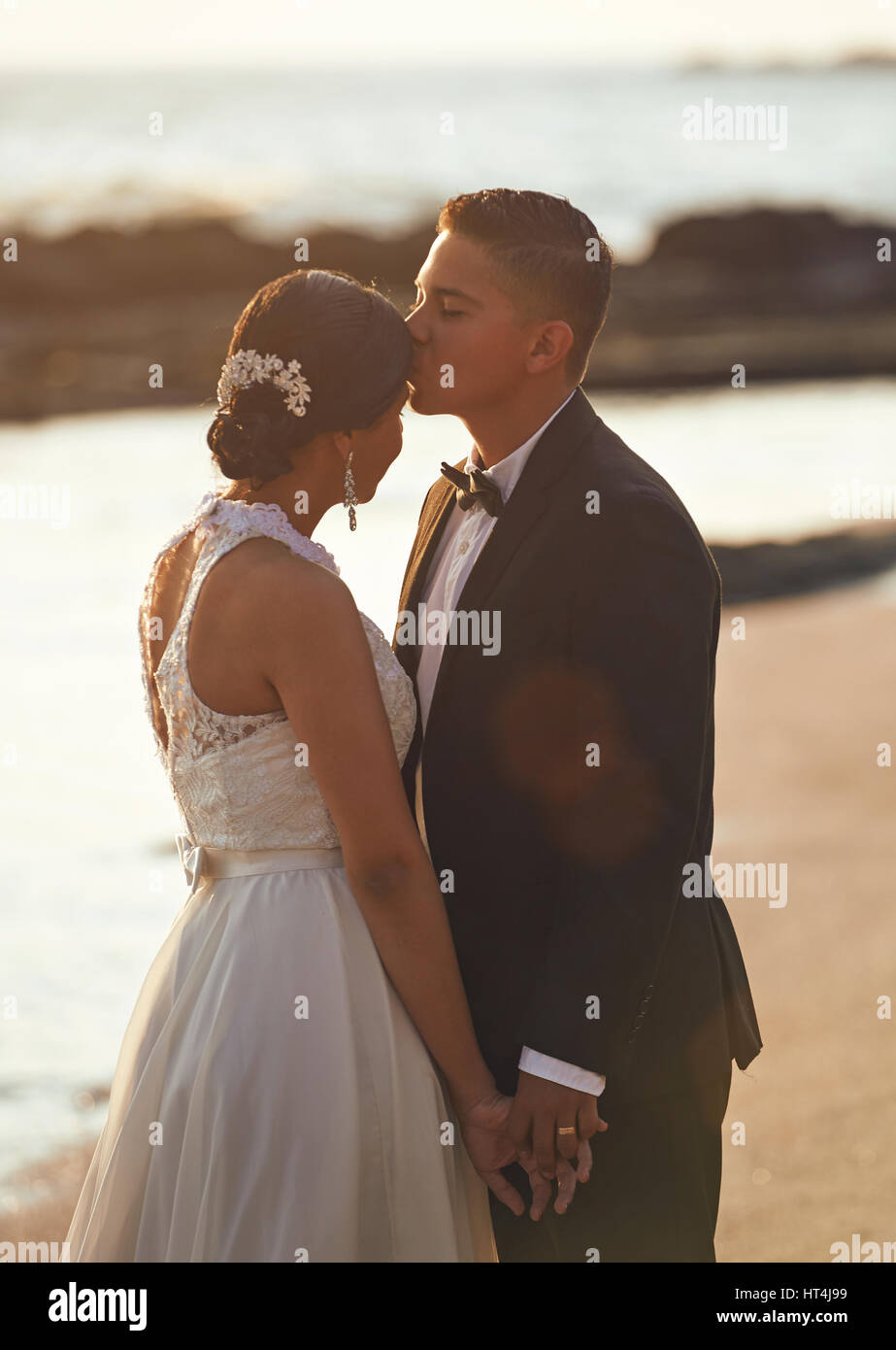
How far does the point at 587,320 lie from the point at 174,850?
4527 millimetres

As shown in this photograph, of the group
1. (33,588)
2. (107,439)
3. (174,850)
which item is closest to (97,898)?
(174,850)

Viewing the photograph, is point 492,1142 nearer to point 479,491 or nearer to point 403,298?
point 479,491

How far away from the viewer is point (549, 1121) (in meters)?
2.55

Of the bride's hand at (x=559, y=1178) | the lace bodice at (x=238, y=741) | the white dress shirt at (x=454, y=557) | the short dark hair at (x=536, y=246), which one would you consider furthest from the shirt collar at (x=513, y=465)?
the bride's hand at (x=559, y=1178)

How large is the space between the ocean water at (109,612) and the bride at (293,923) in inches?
85.2

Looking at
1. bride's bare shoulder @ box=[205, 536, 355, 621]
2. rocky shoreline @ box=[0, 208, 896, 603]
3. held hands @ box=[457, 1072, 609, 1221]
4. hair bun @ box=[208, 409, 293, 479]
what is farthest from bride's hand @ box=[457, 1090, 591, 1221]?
rocky shoreline @ box=[0, 208, 896, 603]

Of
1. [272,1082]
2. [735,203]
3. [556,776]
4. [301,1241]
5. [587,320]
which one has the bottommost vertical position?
[301,1241]

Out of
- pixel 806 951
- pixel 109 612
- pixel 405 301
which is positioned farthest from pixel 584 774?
pixel 405 301

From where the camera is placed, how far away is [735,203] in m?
46.0

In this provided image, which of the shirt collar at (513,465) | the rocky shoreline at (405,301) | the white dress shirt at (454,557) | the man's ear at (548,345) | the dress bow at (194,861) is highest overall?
the rocky shoreline at (405,301)

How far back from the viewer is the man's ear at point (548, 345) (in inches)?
111

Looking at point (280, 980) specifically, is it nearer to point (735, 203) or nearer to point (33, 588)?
point (33, 588)

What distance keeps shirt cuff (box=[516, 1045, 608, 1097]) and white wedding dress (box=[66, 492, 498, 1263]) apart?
20 cm

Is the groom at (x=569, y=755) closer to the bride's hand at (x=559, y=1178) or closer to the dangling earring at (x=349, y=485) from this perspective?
the bride's hand at (x=559, y=1178)
